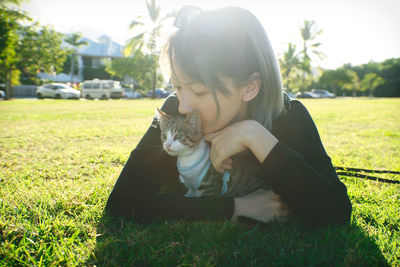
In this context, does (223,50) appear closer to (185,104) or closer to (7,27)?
(185,104)

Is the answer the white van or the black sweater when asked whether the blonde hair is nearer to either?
the black sweater

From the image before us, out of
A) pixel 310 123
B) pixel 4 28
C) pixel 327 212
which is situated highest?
pixel 4 28

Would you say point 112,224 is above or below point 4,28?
below

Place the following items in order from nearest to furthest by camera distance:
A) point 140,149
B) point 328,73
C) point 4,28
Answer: point 140,149
point 4,28
point 328,73

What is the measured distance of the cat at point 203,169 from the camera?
5.50 feet

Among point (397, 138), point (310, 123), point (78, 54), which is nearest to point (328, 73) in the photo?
point (78, 54)

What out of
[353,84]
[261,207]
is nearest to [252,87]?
[261,207]

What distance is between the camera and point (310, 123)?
1751 millimetres

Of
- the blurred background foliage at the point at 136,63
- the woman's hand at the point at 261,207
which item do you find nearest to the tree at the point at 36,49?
the blurred background foliage at the point at 136,63

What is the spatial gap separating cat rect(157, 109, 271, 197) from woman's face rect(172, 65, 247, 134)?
0.23 feet

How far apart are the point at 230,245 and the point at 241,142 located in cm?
57

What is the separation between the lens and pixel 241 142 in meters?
1.43

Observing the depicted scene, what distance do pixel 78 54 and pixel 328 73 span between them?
47.1 m

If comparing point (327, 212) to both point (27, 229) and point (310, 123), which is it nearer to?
point (310, 123)
